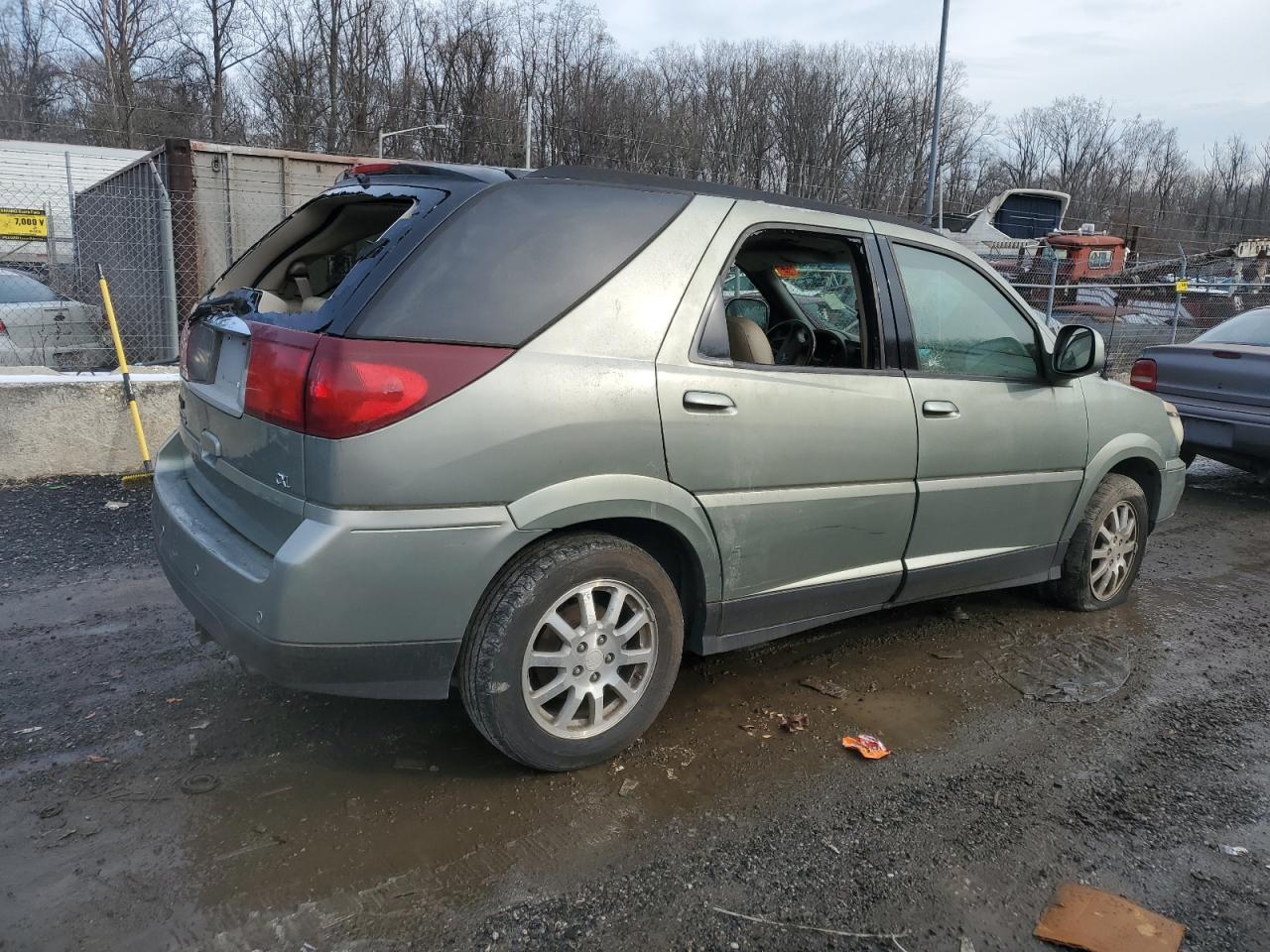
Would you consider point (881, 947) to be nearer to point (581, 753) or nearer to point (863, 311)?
point (581, 753)

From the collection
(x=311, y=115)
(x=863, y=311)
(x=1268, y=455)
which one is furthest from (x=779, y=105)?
(x=863, y=311)

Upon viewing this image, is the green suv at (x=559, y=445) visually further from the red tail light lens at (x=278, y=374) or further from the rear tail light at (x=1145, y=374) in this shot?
the rear tail light at (x=1145, y=374)

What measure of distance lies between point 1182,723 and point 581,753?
233cm

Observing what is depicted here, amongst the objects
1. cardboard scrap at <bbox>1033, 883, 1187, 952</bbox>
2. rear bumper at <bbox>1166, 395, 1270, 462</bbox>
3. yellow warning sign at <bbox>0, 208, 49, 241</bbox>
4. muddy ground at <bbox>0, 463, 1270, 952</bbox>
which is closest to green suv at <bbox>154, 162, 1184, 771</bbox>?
muddy ground at <bbox>0, 463, 1270, 952</bbox>

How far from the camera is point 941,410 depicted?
141 inches

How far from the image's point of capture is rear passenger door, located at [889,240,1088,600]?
11.8 feet

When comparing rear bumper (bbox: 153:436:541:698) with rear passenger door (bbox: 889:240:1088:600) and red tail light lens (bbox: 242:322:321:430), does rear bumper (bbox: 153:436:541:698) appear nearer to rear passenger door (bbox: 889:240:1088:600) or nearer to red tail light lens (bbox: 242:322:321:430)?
red tail light lens (bbox: 242:322:321:430)

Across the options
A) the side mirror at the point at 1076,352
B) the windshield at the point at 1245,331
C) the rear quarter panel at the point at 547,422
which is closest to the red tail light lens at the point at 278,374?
the rear quarter panel at the point at 547,422

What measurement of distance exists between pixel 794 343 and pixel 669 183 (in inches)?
49.5

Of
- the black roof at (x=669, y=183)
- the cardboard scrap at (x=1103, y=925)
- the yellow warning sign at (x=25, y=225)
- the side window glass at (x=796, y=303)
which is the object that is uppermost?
the yellow warning sign at (x=25, y=225)

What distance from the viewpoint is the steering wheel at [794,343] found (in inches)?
161

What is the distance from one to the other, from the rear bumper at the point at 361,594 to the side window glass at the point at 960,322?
6.44ft

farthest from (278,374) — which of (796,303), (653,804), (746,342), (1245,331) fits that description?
(1245,331)

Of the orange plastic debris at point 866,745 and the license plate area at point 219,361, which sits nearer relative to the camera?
the license plate area at point 219,361
